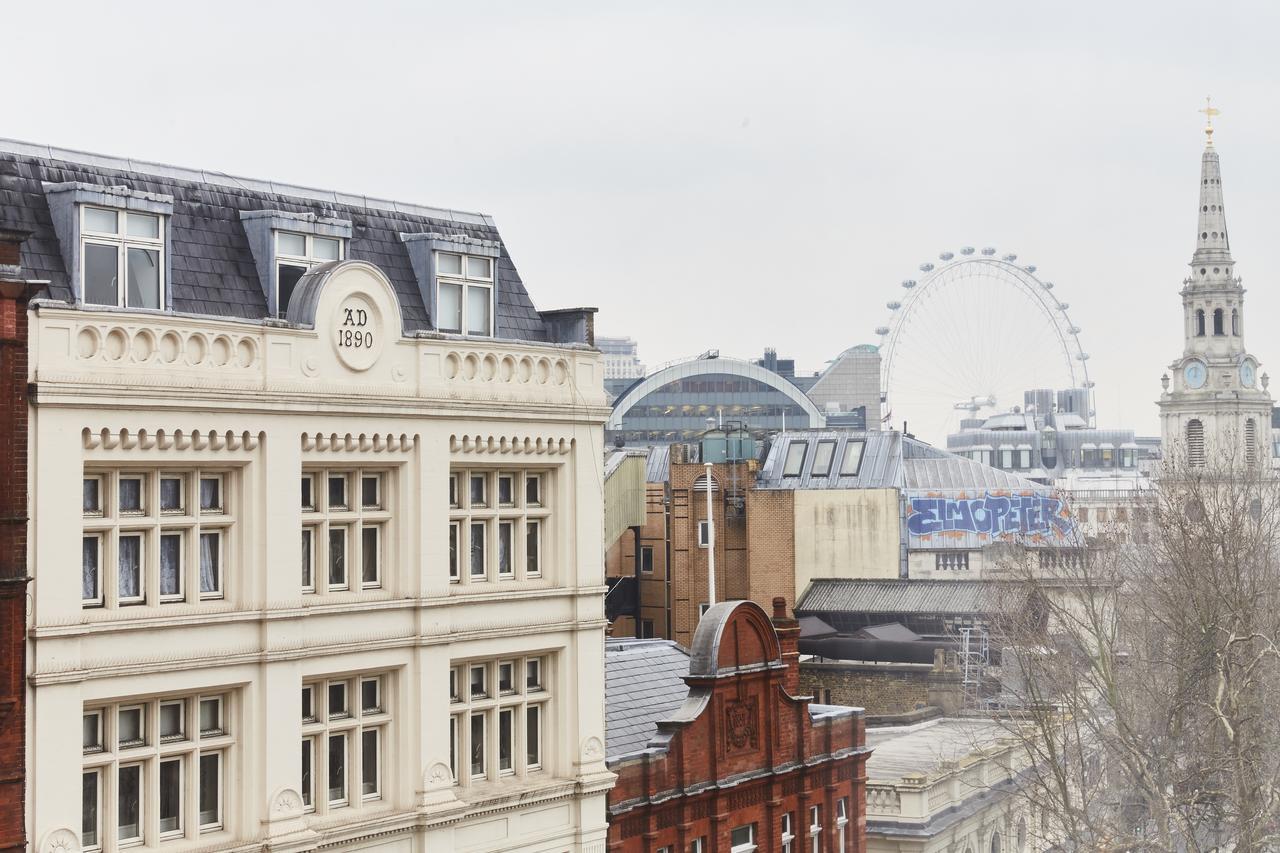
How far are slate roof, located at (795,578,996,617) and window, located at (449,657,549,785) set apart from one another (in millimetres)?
53413

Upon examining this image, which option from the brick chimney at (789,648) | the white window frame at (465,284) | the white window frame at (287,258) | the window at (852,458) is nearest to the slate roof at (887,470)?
the window at (852,458)

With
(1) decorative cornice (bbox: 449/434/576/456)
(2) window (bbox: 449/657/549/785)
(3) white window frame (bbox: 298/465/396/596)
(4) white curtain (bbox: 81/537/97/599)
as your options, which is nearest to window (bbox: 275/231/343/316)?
(3) white window frame (bbox: 298/465/396/596)

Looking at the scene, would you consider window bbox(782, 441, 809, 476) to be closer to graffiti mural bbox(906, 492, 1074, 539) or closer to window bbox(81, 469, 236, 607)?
graffiti mural bbox(906, 492, 1074, 539)

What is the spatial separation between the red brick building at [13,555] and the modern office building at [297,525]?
0.66 ft

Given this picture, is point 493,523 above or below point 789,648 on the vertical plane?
above

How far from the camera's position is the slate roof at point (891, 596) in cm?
8494

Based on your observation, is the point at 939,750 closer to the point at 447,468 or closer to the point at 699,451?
the point at 447,468

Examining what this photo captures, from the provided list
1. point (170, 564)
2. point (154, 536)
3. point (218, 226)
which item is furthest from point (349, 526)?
point (218, 226)

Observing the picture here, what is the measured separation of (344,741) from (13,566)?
22.4 feet

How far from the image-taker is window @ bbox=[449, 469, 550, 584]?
97.3 ft

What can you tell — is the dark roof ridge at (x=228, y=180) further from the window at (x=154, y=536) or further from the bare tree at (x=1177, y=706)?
the bare tree at (x=1177, y=706)

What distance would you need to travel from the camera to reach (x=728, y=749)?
119 feet

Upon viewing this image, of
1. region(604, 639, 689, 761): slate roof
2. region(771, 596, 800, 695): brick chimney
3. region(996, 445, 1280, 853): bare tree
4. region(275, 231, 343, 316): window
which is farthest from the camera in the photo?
region(996, 445, 1280, 853): bare tree

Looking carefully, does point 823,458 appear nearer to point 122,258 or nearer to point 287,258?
point 287,258
